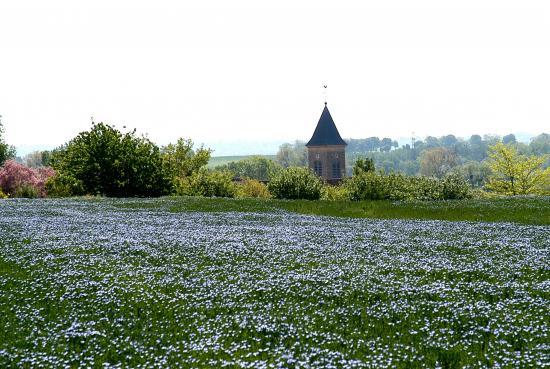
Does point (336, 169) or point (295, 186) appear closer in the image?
point (295, 186)

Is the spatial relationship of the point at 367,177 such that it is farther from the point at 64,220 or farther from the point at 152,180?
the point at 64,220

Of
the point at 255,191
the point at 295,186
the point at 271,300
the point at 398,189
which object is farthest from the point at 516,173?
the point at 271,300

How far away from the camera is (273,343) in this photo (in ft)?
27.9

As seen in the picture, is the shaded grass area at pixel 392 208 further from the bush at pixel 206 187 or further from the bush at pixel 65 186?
the bush at pixel 206 187

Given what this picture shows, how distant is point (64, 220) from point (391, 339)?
16.2m

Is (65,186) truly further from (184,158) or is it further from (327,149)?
(327,149)

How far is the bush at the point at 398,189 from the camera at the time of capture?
40.1m

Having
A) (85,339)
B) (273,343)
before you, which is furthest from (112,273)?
(273,343)

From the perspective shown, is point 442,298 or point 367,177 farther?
point 367,177

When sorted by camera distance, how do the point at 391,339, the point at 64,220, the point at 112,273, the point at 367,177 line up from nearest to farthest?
the point at 391,339 → the point at 112,273 → the point at 64,220 → the point at 367,177

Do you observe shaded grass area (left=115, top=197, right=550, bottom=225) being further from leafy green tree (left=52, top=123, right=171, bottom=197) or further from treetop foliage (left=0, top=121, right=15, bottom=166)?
treetop foliage (left=0, top=121, right=15, bottom=166)

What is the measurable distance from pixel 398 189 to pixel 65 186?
89.1ft

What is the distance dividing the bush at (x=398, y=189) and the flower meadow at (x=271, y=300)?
21914 mm

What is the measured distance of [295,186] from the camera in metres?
41.0
